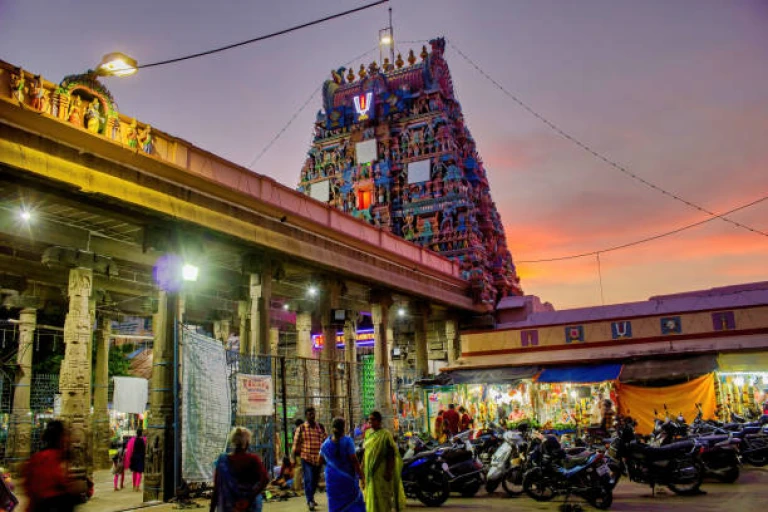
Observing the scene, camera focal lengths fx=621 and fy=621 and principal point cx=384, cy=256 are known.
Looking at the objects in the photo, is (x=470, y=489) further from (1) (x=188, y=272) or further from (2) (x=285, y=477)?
(1) (x=188, y=272)

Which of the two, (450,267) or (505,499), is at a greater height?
(450,267)

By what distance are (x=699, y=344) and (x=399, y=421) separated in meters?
11.8

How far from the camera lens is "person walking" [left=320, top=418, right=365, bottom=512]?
7.68 m

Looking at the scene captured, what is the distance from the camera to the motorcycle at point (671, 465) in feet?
38.6

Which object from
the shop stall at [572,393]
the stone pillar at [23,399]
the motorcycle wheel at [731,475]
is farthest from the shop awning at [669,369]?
the stone pillar at [23,399]

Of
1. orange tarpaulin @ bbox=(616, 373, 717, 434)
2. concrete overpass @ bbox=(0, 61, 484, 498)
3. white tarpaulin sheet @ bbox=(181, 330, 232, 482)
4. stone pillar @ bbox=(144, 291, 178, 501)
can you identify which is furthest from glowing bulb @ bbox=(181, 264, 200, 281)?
orange tarpaulin @ bbox=(616, 373, 717, 434)

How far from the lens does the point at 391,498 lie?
8336mm

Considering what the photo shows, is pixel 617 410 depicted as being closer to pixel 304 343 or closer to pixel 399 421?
pixel 399 421

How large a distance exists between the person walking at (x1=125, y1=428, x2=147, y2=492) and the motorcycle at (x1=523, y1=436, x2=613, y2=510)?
9593 mm

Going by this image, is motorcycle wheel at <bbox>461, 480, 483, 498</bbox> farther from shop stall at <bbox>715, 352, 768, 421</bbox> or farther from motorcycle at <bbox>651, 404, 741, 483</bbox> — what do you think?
shop stall at <bbox>715, 352, 768, 421</bbox>

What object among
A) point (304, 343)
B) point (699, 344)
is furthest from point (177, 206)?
point (699, 344)

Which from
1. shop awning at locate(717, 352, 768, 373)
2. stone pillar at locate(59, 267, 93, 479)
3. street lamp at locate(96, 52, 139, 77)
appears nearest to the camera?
street lamp at locate(96, 52, 139, 77)

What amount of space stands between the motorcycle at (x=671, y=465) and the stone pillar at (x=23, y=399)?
645 inches

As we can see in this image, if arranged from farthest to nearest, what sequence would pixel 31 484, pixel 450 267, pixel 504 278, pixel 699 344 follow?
pixel 504 278
pixel 450 267
pixel 699 344
pixel 31 484
